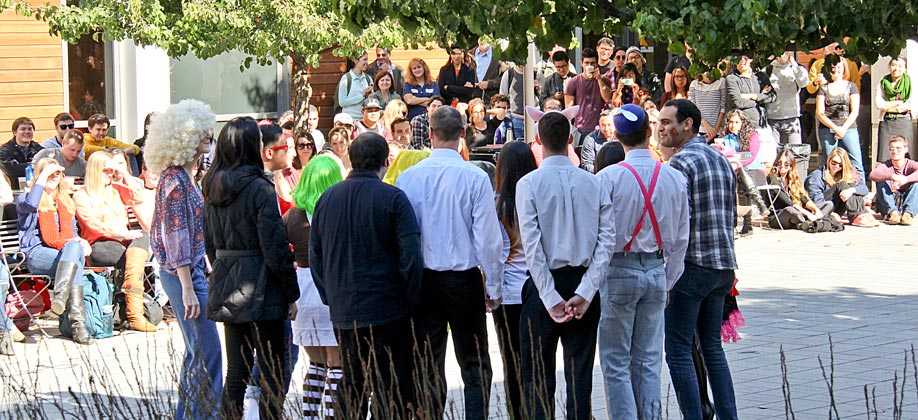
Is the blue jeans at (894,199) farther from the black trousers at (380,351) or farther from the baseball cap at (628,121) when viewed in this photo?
the black trousers at (380,351)

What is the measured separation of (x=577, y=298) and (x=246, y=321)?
169 cm

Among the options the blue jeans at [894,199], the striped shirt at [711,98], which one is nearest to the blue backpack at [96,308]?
the striped shirt at [711,98]

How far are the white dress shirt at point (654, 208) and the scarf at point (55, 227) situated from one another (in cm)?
589

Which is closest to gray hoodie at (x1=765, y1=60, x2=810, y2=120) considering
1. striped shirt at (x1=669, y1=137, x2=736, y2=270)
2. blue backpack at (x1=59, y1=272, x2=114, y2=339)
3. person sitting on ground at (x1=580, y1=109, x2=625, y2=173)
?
person sitting on ground at (x1=580, y1=109, x2=625, y2=173)

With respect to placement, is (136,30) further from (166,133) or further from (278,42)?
(166,133)

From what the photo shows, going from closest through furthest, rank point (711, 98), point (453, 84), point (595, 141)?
point (595, 141)
point (711, 98)
point (453, 84)

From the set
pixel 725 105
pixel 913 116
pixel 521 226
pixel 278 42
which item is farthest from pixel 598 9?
pixel 913 116

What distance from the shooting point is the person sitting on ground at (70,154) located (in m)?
13.6

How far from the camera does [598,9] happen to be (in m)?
6.27

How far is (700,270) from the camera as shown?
7.15 metres

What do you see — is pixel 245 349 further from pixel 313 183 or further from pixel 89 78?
pixel 89 78

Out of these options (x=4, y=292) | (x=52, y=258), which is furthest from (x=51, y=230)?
(x=4, y=292)

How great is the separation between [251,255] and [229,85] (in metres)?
14.4

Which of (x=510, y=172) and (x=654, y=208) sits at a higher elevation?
(x=510, y=172)
